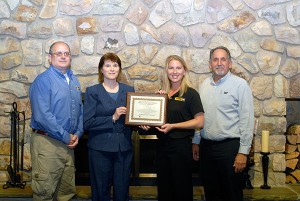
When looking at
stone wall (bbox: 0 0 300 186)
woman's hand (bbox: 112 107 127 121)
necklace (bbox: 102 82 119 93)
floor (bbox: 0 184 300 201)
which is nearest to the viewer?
woman's hand (bbox: 112 107 127 121)

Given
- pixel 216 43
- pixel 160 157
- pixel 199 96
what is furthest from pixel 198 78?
pixel 160 157

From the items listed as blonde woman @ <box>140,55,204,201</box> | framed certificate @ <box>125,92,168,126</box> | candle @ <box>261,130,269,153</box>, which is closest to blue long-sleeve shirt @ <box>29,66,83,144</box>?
framed certificate @ <box>125,92,168,126</box>

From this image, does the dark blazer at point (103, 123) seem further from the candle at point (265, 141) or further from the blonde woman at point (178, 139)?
the candle at point (265, 141)

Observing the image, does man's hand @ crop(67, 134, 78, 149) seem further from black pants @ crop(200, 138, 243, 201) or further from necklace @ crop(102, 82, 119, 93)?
black pants @ crop(200, 138, 243, 201)

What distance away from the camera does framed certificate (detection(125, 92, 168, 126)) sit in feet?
8.35

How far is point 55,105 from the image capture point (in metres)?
2.58

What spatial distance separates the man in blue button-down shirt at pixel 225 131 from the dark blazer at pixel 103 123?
2.04 ft

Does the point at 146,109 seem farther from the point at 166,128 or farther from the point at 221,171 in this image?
the point at 221,171

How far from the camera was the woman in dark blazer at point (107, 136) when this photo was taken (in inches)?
99.0

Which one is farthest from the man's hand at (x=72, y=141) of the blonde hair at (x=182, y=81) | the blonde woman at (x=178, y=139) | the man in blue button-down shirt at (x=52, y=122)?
the blonde hair at (x=182, y=81)

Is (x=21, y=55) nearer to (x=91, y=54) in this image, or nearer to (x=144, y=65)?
(x=91, y=54)

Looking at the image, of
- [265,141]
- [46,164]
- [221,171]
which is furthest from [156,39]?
[46,164]

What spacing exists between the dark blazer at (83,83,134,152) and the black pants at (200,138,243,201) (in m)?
0.61

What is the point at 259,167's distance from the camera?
12.0 feet
